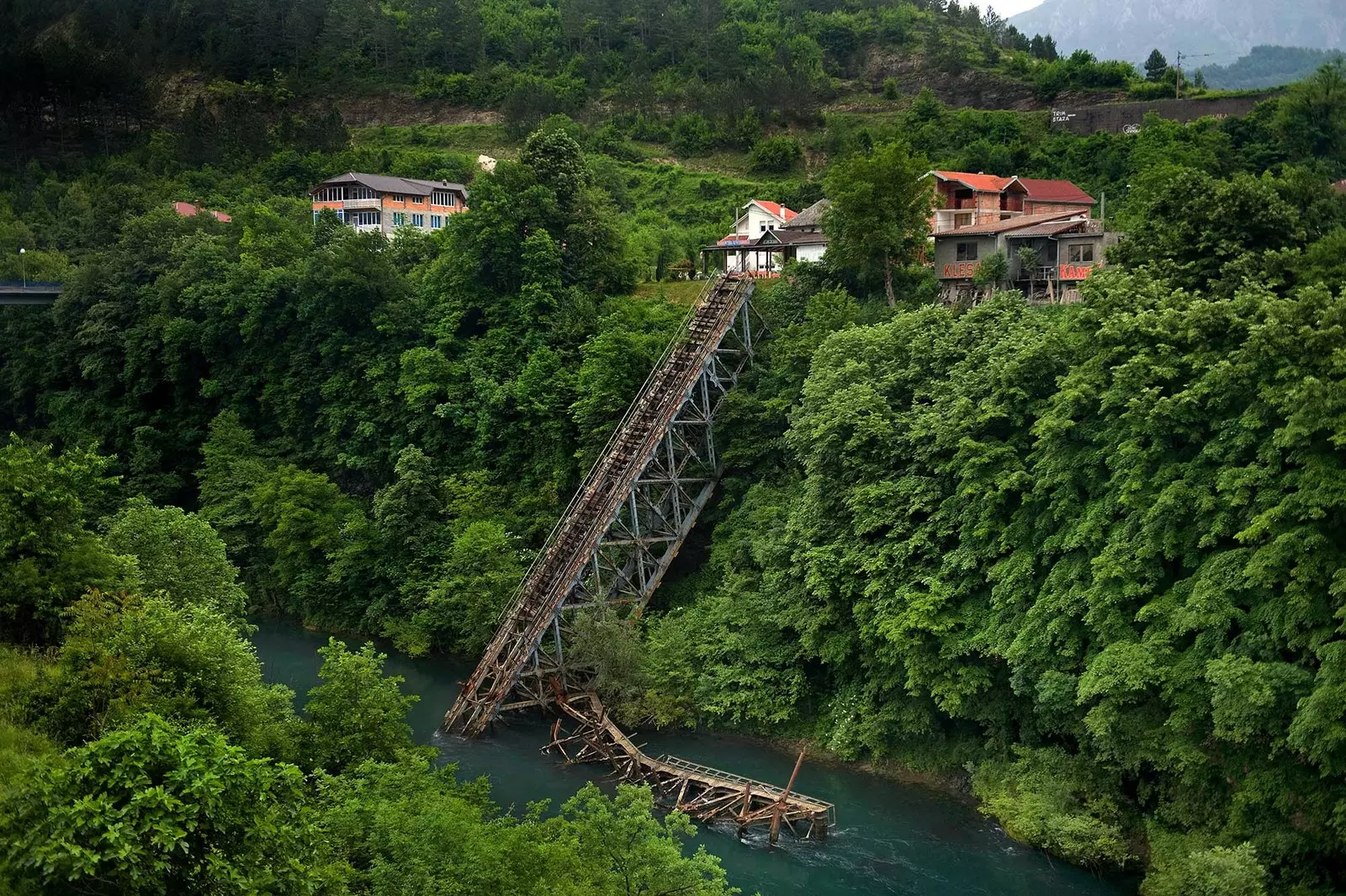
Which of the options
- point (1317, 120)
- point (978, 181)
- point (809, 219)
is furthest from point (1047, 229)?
point (1317, 120)

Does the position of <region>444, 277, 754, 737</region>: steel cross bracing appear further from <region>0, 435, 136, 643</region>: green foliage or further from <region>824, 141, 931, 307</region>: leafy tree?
<region>0, 435, 136, 643</region>: green foliage

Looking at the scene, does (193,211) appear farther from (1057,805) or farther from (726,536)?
(1057,805)

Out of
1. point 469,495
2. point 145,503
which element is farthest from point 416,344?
point 145,503

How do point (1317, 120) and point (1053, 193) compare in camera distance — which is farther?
point (1317, 120)

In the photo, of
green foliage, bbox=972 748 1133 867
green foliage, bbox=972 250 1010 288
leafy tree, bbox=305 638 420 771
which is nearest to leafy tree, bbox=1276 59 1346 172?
green foliage, bbox=972 250 1010 288

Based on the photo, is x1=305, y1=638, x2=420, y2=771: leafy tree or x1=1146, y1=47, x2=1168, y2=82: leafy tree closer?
x1=305, y1=638, x2=420, y2=771: leafy tree

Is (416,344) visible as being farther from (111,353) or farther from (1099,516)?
(1099,516)
